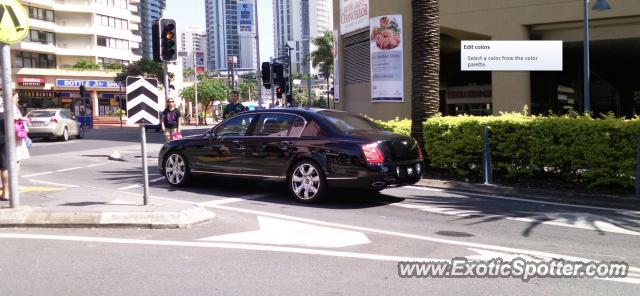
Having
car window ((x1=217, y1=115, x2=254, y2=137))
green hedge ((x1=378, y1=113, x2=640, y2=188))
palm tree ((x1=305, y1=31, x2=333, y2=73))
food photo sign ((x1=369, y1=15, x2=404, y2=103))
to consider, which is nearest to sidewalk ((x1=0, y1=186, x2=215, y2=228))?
car window ((x1=217, y1=115, x2=254, y2=137))

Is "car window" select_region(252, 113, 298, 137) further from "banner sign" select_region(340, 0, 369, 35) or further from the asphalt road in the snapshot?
"banner sign" select_region(340, 0, 369, 35)

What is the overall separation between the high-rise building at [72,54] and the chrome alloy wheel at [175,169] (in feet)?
162

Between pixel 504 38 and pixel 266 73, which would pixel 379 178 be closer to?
pixel 504 38

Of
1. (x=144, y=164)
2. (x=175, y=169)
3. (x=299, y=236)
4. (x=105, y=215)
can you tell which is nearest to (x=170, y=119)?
(x=175, y=169)

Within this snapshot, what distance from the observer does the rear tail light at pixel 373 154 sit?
27.8ft

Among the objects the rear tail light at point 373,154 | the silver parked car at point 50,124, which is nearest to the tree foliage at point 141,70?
the silver parked car at point 50,124

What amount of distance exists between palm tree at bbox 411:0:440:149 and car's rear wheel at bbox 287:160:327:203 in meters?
4.25

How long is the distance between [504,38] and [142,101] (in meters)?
13.9

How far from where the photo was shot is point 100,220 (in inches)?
289

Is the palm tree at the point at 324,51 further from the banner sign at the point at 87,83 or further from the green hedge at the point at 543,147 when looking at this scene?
the green hedge at the point at 543,147

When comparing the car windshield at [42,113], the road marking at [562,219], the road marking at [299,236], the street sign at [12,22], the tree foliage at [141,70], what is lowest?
the road marking at [562,219]

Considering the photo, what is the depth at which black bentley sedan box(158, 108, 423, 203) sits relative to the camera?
28.1 feet

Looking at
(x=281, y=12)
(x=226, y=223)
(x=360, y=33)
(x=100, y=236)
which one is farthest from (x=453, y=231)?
(x=281, y=12)

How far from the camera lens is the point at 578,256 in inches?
234
